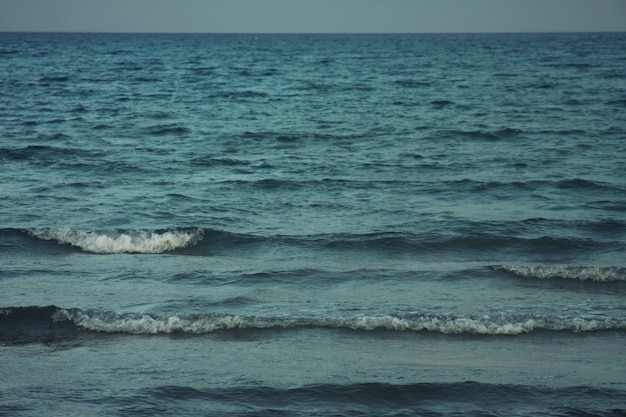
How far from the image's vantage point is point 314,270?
1144 centimetres

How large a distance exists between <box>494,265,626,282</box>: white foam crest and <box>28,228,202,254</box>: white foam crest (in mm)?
5055

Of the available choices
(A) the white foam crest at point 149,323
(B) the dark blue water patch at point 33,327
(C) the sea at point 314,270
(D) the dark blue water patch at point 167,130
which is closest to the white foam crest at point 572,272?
(C) the sea at point 314,270

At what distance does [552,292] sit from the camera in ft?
34.2

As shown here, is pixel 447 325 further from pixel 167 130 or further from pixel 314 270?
pixel 167 130

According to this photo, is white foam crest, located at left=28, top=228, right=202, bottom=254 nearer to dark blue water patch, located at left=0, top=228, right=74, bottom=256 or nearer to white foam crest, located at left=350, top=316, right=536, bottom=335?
dark blue water patch, located at left=0, top=228, right=74, bottom=256

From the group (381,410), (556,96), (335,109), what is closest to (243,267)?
(381,410)

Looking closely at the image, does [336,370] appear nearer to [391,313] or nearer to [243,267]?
[391,313]

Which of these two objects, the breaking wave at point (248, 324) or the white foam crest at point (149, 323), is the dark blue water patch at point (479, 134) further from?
the white foam crest at point (149, 323)

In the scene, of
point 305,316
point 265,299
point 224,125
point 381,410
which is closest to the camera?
point 381,410

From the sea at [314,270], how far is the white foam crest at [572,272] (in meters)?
0.05

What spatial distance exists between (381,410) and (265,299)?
130 inches

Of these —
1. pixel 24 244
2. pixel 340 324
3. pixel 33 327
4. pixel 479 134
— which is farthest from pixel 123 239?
pixel 479 134

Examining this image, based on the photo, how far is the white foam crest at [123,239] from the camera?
492 inches

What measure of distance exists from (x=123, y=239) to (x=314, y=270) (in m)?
3.33
